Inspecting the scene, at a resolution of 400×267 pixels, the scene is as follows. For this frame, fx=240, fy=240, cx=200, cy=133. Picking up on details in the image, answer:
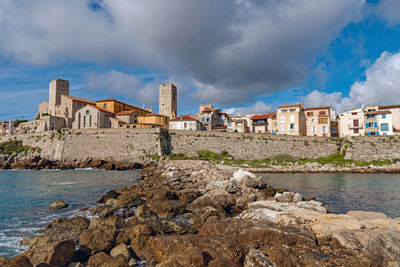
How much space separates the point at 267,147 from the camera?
4181 cm

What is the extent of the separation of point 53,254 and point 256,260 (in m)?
4.82

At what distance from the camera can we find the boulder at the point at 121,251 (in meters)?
6.41

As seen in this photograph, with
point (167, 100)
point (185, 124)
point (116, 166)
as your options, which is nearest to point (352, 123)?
point (185, 124)

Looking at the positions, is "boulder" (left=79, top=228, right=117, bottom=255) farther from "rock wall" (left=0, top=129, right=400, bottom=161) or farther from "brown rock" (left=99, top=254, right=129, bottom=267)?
"rock wall" (left=0, top=129, right=400, bottom=161)

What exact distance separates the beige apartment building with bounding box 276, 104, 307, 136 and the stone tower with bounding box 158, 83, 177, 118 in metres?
27.6

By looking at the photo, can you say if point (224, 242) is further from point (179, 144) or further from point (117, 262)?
point (179, 144)

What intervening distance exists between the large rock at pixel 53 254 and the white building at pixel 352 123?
175 feet

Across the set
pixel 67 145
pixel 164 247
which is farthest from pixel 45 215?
pixel 67 145

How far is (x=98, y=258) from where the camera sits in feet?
20.4

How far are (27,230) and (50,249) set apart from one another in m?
4.19

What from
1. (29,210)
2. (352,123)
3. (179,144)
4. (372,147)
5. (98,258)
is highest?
(352,123)

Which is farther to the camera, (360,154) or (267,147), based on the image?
(267,147)

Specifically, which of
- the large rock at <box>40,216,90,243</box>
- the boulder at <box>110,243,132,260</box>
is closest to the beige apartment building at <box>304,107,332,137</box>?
the large rock at <box>40,216,90,243</box>

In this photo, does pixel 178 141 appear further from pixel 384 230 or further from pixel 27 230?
pixel 384 230
